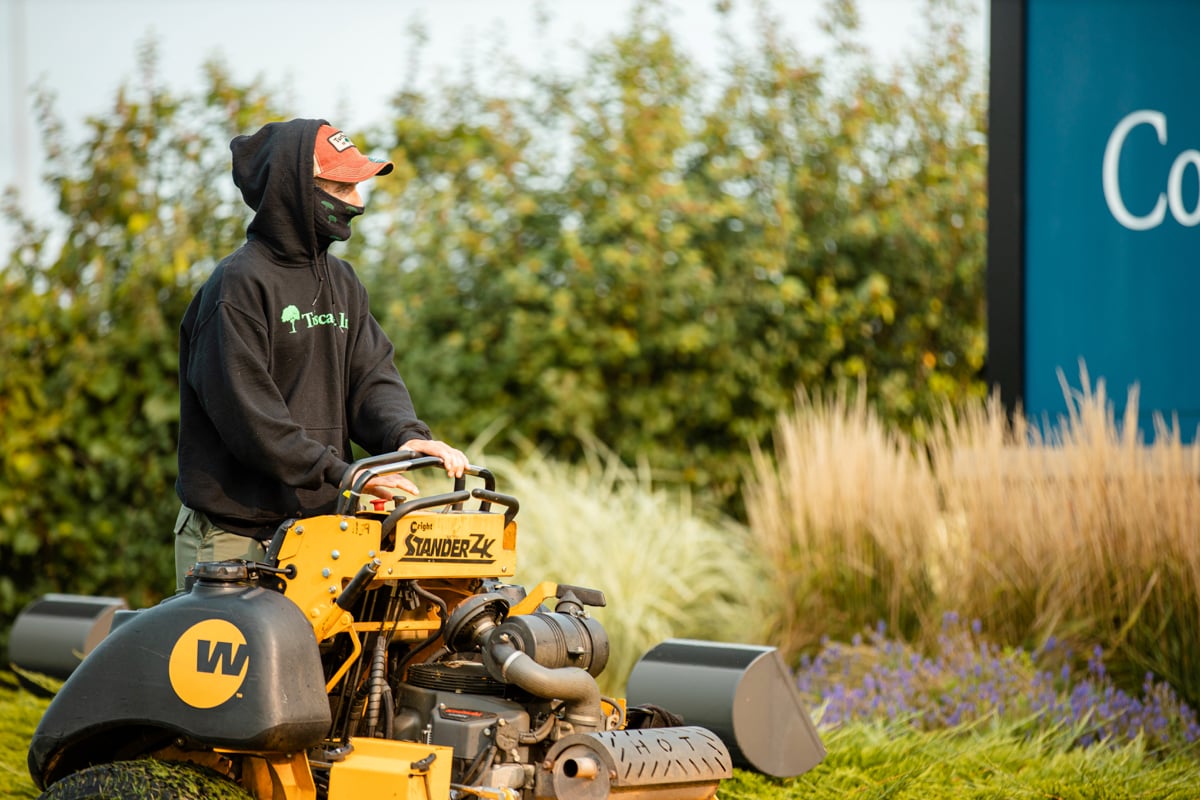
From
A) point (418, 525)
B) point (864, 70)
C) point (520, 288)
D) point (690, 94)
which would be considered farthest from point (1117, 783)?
point (864, 70)

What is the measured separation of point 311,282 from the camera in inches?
148

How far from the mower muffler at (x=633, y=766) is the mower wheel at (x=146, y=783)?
2.40 ft

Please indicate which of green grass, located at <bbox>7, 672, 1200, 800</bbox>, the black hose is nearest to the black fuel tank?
the black hose

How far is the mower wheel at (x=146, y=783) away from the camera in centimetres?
326

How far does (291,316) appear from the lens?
3676mm

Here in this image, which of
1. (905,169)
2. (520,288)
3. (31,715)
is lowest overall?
(31,715)

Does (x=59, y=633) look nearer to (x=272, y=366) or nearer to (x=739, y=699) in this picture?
(x=272, y=366)

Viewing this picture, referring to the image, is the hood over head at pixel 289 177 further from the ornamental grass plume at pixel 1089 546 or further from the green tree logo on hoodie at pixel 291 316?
the ornamental grass plume at pixel 1089 546

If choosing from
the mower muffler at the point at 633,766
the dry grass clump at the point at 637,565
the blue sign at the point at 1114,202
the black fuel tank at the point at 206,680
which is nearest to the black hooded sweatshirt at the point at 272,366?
the black fuel tank at the point at 206,680

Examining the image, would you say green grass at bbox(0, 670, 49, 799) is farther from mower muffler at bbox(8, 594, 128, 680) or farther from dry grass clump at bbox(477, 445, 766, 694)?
dry grass clump at bbox(477, 445, 766, 694)

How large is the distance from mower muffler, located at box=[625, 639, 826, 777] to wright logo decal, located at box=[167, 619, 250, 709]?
4.61 ft

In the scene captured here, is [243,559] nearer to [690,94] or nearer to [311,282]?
[311,282]

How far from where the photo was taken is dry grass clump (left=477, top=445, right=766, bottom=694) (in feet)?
21.6

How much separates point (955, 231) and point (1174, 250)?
116 inches
